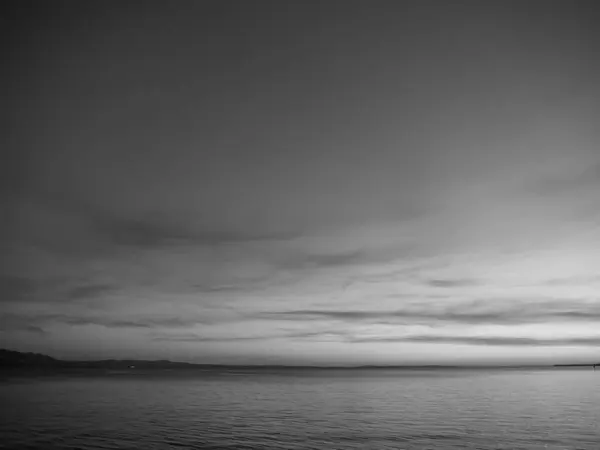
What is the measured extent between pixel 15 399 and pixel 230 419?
4092cm

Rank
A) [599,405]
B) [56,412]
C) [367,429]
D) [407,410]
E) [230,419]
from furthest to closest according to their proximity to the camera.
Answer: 1. [599,405]
2. [407,410]
3. [56,412]
4. [230,419]
5. [367,429]

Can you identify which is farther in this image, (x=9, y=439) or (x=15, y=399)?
(x=15, y=399)

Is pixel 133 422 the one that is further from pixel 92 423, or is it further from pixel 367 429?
pixel 367 429

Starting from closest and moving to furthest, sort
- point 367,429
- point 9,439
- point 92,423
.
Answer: point 9,439, point 367,429, point 92,423

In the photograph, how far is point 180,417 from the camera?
55.5 meters

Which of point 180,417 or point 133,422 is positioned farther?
point 180,417

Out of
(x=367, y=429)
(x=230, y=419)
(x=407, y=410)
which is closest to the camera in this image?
(x=367, y=429)

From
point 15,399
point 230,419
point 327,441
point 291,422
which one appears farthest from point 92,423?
point 15,399

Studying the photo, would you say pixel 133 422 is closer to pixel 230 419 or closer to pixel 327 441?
pixel 230 419

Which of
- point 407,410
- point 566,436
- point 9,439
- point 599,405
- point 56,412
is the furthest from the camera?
point 599,405

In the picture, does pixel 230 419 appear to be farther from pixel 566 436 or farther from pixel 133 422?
pixel 566 436

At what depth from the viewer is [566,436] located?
141ft

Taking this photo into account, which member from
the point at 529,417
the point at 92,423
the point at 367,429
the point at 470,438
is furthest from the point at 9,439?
the point at 529,417

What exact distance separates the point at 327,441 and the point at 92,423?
25.0 metres
